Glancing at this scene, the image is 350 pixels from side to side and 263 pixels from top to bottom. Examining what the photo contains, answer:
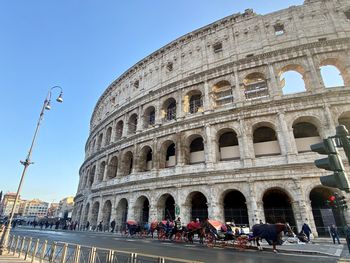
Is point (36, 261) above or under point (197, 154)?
under

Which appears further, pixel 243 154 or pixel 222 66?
pixel 222 66

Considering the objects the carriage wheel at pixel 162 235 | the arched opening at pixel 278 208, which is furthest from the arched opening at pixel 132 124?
the arched opening at pixel 278 208

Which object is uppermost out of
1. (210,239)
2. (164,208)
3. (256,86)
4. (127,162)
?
(256,86)

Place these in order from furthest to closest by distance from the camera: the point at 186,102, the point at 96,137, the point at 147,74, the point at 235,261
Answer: the point at 96,137
the point at 147,74
the point at 186,102
the point at 235,261

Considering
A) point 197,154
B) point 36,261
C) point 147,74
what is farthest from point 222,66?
point 36,261

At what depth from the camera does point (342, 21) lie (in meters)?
17.0

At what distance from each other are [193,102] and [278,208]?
11641mm

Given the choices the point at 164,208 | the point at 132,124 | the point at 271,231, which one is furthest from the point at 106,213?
the point at 271,231

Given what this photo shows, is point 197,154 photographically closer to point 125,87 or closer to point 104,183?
point 104,183

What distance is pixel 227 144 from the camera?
18359 millimetres

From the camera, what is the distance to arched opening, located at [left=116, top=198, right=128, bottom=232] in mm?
20278

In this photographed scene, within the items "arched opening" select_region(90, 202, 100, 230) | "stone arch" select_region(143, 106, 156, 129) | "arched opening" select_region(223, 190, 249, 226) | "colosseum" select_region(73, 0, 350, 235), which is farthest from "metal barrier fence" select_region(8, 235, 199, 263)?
"arched opening" select_region(90, 202, 100, 230)

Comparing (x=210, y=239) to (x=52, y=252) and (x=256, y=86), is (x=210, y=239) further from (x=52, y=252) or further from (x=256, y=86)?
(x=256, y=86)

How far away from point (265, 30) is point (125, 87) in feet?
57.3
